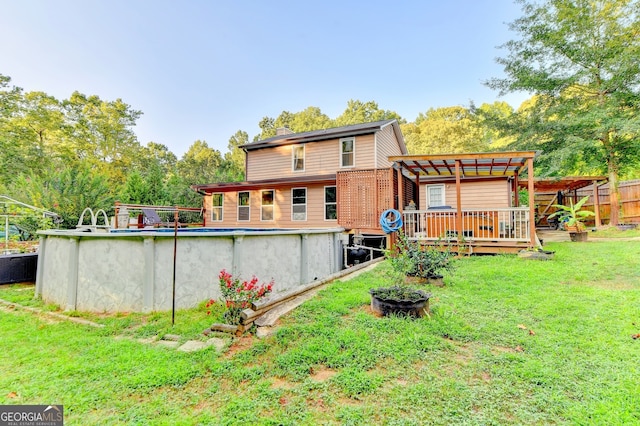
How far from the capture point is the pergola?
792 cm

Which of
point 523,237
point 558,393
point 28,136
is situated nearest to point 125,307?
point 558,393

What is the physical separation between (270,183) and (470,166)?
841cm

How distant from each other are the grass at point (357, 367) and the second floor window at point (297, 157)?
10891 mm

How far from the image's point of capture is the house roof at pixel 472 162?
8008 millimetres

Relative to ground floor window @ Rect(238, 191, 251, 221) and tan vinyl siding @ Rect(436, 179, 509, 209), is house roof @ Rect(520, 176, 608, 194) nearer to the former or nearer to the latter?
tan vinyl siding @ Rect(436, 179, 509, 209)

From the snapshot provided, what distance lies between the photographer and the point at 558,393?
2055 mm

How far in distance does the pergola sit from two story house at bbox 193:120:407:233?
6.75 feet

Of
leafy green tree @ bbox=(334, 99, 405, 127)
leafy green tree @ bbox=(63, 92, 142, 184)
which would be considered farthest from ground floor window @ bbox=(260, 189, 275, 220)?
leafy green tree @ bbox=(63, 92, 142, 184)

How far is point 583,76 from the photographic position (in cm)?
1366

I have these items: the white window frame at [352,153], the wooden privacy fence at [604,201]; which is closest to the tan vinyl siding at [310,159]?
the white window frame at [352,153]

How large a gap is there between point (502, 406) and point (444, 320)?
1507 millimetres

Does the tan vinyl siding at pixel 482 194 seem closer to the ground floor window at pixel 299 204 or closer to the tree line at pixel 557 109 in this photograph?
the tree line at pixel 557 109

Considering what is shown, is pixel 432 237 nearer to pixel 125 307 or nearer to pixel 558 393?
pixel 558 393

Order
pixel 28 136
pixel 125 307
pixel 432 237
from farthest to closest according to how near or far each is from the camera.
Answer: pixel 28 136 → pixel 432 237 → pixel 125 307
